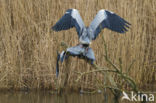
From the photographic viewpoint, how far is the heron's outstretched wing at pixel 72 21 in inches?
144

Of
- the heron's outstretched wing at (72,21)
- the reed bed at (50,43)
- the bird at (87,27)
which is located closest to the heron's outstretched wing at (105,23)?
the bird at (87,27)

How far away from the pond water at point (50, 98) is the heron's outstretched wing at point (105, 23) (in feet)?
3.21

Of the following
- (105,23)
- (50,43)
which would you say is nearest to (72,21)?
(105,23)

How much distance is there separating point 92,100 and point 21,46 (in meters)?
1.35

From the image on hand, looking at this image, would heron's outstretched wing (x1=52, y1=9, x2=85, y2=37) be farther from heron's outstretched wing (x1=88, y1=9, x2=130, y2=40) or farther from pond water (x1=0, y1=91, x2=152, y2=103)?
pond water (x1=0, y1=91, x2=152, y2=103)

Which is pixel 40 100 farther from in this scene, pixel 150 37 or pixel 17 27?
pixel 150 37

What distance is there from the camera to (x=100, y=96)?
15.4 feet

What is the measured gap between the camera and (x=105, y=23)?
380 centimetres

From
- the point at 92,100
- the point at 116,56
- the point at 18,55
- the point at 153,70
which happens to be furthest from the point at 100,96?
the point at 18,55

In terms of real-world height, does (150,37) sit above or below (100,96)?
above

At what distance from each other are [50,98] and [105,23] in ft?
4.47

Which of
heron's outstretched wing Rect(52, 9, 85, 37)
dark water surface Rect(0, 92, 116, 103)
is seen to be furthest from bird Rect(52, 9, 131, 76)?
dark water surface Rect(0, 92, 116, 103)

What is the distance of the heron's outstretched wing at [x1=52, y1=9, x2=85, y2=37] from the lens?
3.67 meters

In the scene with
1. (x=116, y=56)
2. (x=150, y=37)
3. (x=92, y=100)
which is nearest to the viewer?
(x=92, y=100)
